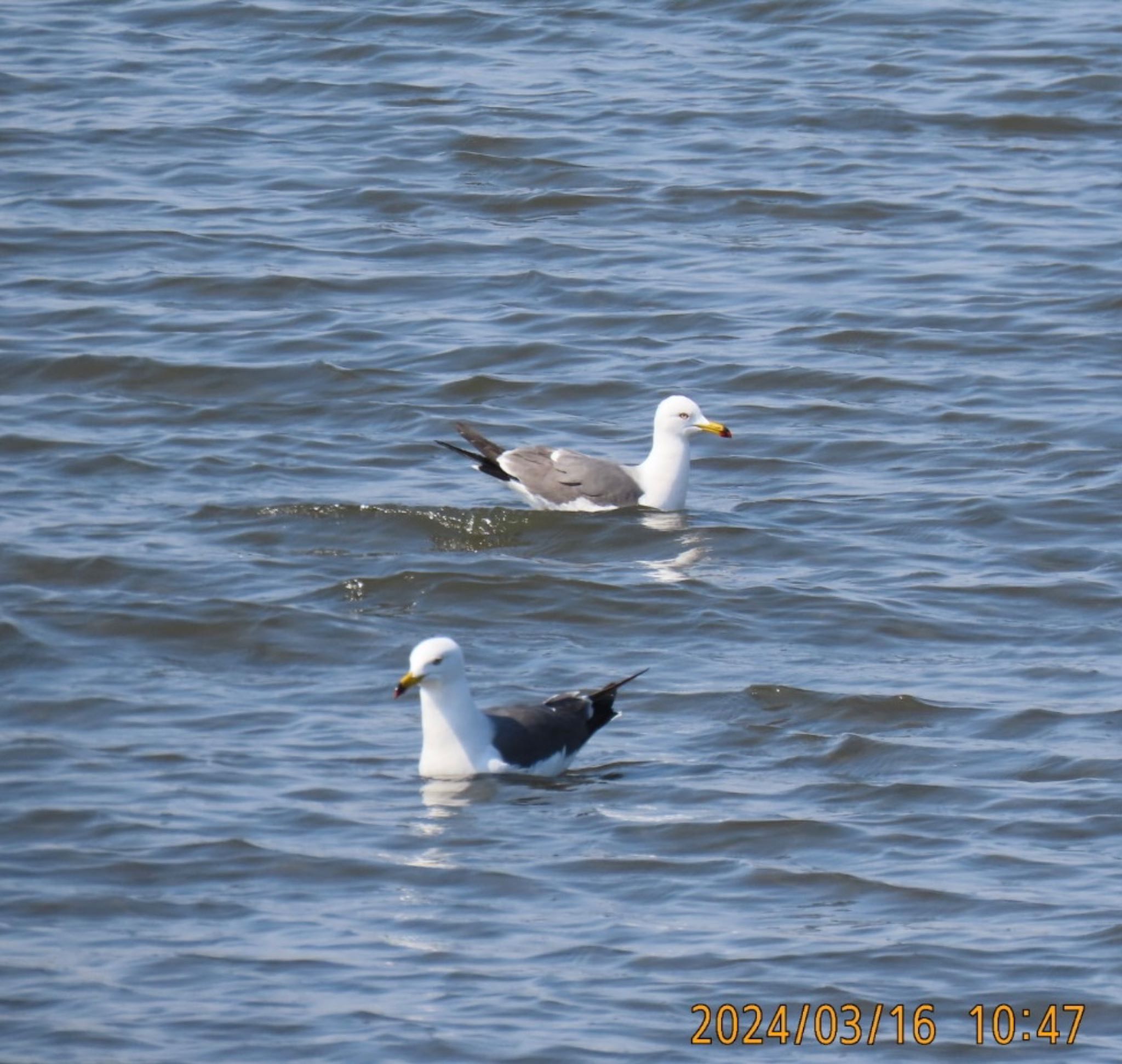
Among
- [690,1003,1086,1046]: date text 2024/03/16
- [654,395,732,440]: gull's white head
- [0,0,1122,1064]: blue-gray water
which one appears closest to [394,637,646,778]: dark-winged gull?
[0,0,1122,1064]: blue-gray water

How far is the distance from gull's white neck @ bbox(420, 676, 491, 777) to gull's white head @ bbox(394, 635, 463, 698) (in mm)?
22

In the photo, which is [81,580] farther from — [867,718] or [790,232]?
[790,232]

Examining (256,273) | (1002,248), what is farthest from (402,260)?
(1002,248)

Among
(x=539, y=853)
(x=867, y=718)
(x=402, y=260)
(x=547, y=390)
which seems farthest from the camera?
(x=402, y=260)

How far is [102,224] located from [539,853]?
9440 mm

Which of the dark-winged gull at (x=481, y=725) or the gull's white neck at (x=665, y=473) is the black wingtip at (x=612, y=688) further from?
the gull's white neck at (x=665, y=473)

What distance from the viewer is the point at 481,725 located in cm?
886

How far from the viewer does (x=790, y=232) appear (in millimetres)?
16297

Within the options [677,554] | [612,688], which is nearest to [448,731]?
[612,688]

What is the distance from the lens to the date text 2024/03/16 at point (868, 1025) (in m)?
6.82

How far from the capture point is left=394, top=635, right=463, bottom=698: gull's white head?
8.73 m

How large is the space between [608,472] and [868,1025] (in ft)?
18.0

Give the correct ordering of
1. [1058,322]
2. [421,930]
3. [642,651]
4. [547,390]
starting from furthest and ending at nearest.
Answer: [1058,322]
[547,390]
[642,651]
[421,930]

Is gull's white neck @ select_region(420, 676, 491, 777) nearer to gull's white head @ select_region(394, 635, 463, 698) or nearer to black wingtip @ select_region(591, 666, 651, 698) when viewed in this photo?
gull's white head @ select_region(394, 635, 463, 698)
